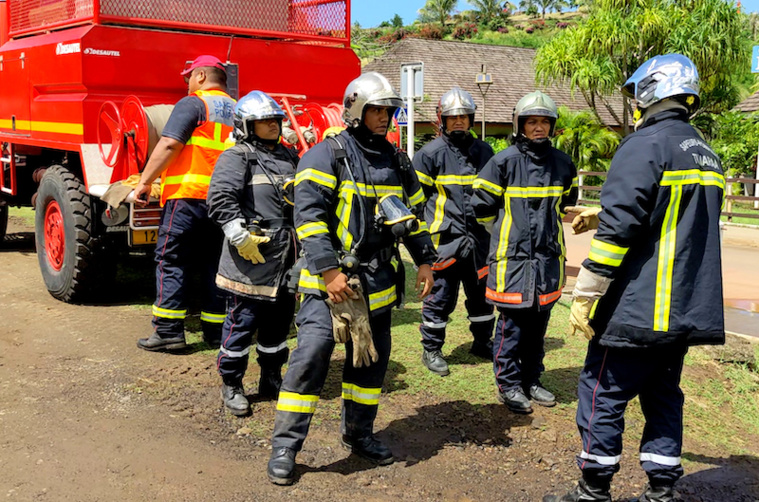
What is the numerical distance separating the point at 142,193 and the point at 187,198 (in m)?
0.41

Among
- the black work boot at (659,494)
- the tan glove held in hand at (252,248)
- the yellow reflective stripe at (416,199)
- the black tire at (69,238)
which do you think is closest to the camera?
the black work boot at (659,494)

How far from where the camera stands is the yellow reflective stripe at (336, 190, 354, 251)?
371cm

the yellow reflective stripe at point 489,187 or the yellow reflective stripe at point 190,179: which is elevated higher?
the yellow reflective stripe at point 190,179

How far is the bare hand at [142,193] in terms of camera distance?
5.52 m

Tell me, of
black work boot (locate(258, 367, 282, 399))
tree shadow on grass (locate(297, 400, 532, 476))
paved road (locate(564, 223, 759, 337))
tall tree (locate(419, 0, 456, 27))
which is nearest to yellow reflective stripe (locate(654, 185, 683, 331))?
tree shadow on grass (locate(297, 400, 532, 476))

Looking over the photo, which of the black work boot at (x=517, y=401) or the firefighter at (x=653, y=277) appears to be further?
the black work boot at (x=517, y=401)

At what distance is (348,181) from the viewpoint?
3701 millimetres

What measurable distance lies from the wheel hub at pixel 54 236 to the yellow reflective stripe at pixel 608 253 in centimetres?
506

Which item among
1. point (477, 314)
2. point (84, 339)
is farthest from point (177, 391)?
point (477, 314)

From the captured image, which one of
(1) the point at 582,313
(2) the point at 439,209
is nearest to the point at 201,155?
(2) the point at 439,209

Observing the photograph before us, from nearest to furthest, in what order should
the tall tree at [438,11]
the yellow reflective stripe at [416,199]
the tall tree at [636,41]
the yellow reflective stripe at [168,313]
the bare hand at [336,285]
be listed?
the bare hand at [336,285]
the yellow reflective stripe at [416,199]
the yellow reflective stripe at [168,313]
the tall tree at [636,41]
the tall tree at [438,11]

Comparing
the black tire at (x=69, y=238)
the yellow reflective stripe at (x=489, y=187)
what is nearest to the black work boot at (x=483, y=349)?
the yellow reflective stripe at (x=489, y=187)

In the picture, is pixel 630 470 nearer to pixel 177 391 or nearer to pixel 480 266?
pixel 480 266

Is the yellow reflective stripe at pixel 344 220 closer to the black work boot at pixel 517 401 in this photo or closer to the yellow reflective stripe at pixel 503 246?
the yellow reflective stripe at pixel 503 246
